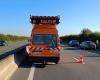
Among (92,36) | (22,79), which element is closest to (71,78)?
(22,79)

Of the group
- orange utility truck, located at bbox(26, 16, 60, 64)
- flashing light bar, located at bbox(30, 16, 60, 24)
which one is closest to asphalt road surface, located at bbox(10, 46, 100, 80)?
orange utility truck, located at bbox(26, 16, 60, 64)

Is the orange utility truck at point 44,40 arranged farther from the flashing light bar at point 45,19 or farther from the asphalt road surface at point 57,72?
the asphalt road surface at point 57,72

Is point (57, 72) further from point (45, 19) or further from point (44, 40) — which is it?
point (45, 19)

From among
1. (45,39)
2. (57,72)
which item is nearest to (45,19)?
(45,39)

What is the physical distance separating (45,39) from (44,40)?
0.12m

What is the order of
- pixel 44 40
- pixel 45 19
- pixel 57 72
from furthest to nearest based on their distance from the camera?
pixel 45 19 < pixel 44 40 < pixel 57 72

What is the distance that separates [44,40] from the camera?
76.0 feet

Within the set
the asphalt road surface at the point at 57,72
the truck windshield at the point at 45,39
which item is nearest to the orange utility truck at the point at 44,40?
the truck windshield at the point at 45,39

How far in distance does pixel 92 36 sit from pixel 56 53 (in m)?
66.8

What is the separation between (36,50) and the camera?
2223 cm

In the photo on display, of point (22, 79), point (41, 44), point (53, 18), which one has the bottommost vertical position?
point (22, 79)

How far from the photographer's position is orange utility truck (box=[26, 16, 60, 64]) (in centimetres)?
2223

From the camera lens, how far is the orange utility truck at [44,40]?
72.9 ft

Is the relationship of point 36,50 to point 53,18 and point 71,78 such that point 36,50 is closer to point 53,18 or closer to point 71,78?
point 53,18
